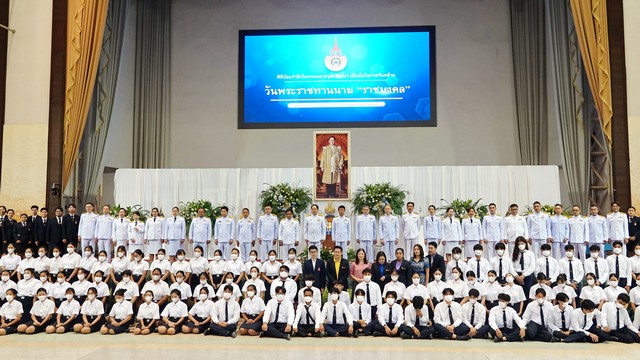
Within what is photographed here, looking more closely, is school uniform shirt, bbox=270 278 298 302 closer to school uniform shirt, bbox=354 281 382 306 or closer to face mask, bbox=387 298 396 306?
school uniform shirt, bbox=354 281 382 306

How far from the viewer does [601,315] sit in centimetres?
930

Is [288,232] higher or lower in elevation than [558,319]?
higher

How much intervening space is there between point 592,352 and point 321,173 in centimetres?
677

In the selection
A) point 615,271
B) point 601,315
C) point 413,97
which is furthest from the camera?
point 413,97

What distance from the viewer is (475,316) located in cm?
954

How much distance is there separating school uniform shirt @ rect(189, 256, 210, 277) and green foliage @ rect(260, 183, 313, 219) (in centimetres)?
309

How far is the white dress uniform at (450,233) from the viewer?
12.1 metres

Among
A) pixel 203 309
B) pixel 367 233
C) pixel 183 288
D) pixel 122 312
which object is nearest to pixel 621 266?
pixel 367 233

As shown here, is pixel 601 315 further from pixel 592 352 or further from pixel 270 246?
pixel 270 246

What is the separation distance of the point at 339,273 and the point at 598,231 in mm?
5186

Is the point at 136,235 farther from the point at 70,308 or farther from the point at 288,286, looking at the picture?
the point at 288,286

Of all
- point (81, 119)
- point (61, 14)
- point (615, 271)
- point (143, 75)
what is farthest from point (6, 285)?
point (615, 271)

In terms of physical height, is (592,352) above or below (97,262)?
below

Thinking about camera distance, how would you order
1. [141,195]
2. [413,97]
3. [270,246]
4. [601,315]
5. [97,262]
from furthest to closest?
[413,97]
[141,195]
[270,246]
[97,262]
[601,315]
